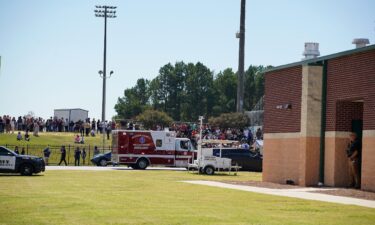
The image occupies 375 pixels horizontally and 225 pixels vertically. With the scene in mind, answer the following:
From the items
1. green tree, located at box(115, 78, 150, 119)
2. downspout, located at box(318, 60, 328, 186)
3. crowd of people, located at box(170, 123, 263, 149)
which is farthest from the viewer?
green tree, located at box(115, 78, 150, 119)

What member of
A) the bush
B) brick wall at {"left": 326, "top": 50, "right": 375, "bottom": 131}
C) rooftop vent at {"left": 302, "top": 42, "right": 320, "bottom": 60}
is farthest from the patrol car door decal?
the bush

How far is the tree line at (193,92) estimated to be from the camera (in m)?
126

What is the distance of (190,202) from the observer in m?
19.6

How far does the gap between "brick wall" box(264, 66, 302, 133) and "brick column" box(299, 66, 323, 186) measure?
3.42ft

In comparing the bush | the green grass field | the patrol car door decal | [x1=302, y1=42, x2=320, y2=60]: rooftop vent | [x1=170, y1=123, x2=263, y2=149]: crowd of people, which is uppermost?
[x1=302, y1=42, x2=320, y2=60]: rooftop vent

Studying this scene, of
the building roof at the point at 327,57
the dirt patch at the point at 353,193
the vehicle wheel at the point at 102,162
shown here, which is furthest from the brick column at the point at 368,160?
the vehicle wheel at the point at 102,162

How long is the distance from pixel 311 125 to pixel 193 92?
9831 centimetres

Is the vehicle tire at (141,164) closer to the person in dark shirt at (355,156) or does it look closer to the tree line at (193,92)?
the person in dark shirt at (355,156)

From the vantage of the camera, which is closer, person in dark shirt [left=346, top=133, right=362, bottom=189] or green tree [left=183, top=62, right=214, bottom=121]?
person in dark shirt [left=346, top=133, right=362, bottom=189]

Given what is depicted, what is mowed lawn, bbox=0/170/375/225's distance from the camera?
15291 mm

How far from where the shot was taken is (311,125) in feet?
96.1

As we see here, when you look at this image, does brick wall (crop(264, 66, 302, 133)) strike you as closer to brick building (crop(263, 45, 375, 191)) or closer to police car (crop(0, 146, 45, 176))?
brick building (crop(263, 45, 375, 191))

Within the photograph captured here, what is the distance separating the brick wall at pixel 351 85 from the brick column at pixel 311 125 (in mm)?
476

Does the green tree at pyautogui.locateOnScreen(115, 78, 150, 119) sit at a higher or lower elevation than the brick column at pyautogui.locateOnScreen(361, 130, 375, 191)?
higher
